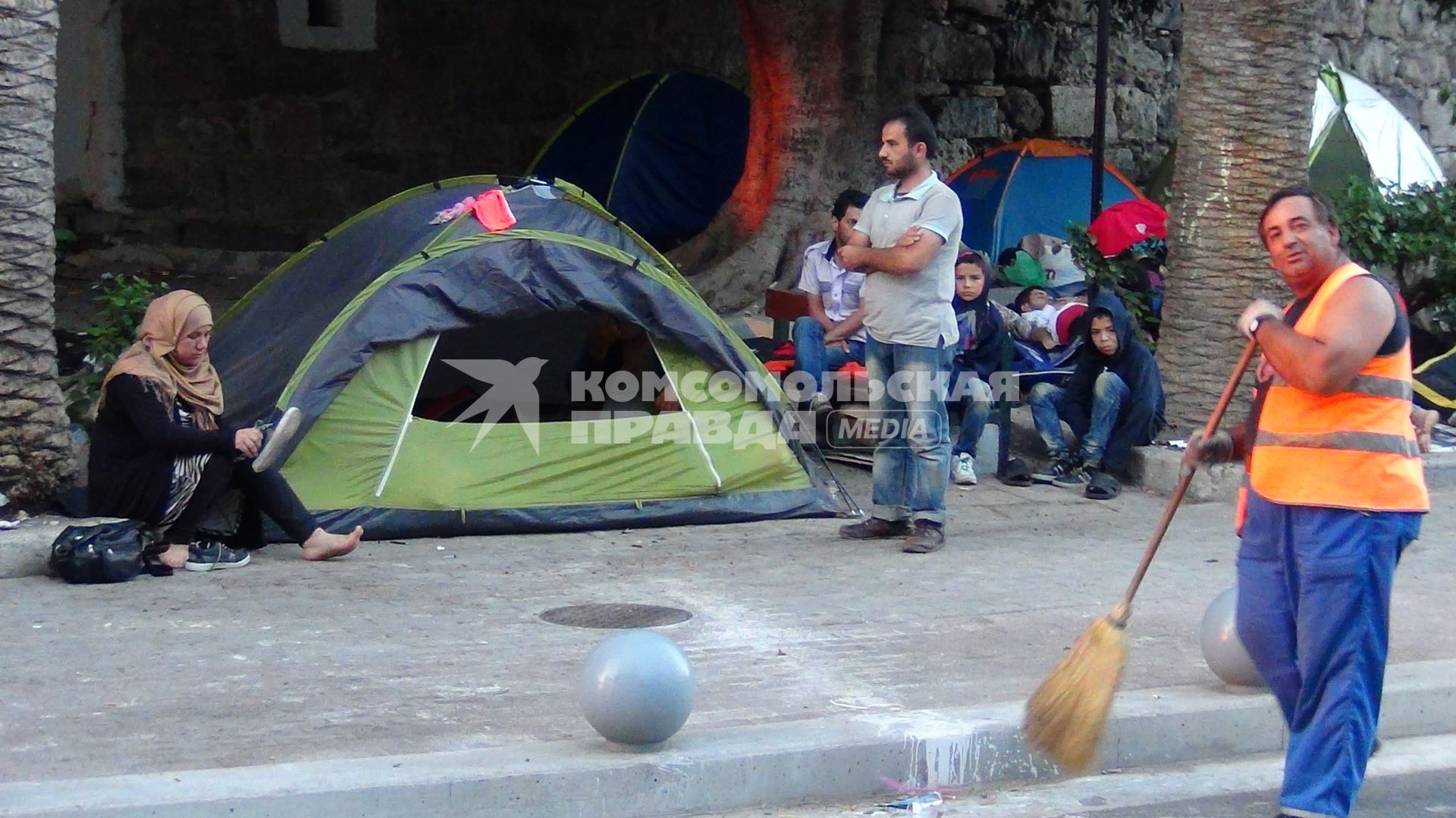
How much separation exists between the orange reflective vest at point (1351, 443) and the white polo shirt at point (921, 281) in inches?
115

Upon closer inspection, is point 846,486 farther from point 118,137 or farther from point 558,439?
point 118,137

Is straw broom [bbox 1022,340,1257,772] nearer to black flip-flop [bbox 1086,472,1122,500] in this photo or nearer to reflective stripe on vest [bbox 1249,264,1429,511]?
reflective stripe on vest [bbox 1249,264,1429,511]

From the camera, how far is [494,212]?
7.46 metres

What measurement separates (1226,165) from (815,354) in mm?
2322

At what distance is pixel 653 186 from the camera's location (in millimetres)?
14234

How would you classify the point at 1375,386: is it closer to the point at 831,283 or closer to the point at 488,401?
the point at 488,401

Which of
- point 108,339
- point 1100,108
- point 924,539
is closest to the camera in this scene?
point 924,539

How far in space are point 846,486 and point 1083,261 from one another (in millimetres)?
2355

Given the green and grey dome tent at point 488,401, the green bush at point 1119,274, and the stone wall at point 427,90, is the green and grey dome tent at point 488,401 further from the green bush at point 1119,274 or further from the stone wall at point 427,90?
the stone wall at point 427,90

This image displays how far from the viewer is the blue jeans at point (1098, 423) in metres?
8.68

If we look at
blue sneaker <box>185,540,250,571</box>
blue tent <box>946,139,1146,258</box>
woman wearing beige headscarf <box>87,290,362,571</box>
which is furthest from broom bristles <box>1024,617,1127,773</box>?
blue tent <box>946,139,1146,258</box>

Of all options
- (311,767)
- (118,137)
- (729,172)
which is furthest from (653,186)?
(311,767)

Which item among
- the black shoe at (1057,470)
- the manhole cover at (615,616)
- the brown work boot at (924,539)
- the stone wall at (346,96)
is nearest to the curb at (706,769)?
the manhole cover at (615,616)

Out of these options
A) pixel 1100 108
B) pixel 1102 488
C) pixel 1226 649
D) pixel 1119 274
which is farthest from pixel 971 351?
pixel 1100 108
